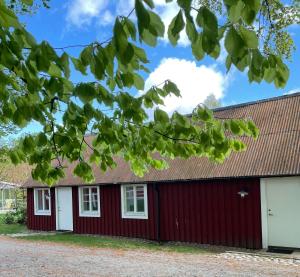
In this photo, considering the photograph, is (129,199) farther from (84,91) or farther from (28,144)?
(84,91)

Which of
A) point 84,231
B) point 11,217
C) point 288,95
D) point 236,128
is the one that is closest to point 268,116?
point 288,95

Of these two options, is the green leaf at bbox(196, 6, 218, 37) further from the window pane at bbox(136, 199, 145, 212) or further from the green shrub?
the green shrub

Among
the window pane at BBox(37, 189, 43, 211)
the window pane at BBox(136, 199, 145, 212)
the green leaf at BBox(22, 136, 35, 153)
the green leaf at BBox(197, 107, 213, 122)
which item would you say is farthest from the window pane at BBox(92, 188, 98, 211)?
the green leaf at BBox(22, 136, 35, 153)

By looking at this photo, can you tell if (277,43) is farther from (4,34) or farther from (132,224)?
(132,224)

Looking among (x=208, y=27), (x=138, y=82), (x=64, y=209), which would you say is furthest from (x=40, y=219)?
(x=208, y=27)

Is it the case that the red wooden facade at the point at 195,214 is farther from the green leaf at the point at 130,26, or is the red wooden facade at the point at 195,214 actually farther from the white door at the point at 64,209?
the green leaf at the point at 130,26

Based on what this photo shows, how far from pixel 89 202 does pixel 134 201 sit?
3.27m

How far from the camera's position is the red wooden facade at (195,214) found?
49.3 feet

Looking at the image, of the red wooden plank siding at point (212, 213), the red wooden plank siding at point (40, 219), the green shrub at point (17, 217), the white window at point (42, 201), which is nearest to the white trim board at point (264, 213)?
the red wooden plank siding at point (212, 213)

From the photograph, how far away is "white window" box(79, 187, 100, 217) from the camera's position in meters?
20.7

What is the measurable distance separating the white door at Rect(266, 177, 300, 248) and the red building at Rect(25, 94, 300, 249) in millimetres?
31

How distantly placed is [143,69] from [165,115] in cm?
99

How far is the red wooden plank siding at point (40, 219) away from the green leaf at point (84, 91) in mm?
20493

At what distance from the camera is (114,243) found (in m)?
17.3
